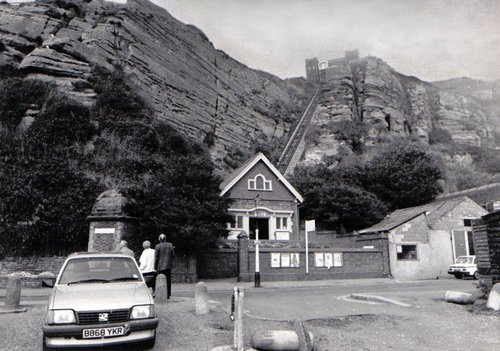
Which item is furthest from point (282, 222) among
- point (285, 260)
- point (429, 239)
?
point (429, 239)

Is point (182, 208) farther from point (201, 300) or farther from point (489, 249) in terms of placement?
point (489, 249)

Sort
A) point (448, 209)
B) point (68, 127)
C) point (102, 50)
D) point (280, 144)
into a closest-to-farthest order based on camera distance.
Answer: point (448, 209)
point (68, 127)
point (102, 50)
point (280, 144)

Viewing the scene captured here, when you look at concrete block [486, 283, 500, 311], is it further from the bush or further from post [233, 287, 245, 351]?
the bush

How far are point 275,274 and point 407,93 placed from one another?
8750 centimetres

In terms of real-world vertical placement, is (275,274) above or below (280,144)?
below

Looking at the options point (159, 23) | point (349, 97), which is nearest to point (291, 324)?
point (159, 23)

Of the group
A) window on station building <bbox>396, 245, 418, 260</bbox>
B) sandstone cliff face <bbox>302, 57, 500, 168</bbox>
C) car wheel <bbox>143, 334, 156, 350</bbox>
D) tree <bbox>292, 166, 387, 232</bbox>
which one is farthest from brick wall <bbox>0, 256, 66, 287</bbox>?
sandstone cliff face <bbox>302, 57, 500, 168</bbox>

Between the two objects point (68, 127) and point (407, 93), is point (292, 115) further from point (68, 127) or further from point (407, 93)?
point (68, 127)

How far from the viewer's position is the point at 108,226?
21.2 meters

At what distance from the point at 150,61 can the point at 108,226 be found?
43.0 m

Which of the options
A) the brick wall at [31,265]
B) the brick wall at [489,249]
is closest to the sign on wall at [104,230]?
the brick wall at [31,265]

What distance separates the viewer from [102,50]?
169 feet

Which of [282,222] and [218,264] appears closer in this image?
[218,264]

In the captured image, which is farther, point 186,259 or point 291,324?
point 186,259
